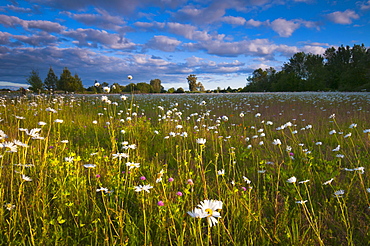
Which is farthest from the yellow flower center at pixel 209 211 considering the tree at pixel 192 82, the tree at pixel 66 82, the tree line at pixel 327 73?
the tree at pixel 192 82

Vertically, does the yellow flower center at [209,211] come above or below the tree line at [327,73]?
below

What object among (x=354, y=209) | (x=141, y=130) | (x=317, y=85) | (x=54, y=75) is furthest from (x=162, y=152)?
(x=54, y=75)

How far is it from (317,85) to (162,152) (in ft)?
189

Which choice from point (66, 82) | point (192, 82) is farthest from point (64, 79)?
point (192, 82)

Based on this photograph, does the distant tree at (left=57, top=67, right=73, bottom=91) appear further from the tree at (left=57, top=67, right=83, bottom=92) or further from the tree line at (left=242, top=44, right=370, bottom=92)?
the tree line at (left=242, top=44, right=370, bottom=92)

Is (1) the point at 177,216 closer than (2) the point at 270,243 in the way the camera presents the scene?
No

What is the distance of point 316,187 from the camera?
310cm

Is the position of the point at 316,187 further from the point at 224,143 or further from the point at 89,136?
the point at 89,136

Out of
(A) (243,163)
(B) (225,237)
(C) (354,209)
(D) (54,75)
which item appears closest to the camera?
(B) (225,237)

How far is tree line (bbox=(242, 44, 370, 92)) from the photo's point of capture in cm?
4666

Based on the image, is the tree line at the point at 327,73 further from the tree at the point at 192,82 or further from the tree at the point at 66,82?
the tree at the point at 66,82

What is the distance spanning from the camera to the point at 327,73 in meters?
52.7

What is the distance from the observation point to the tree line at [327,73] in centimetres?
4666

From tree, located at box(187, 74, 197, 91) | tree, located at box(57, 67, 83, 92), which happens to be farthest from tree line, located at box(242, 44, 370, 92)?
tree, located at box(57, 67, 83, 92)
